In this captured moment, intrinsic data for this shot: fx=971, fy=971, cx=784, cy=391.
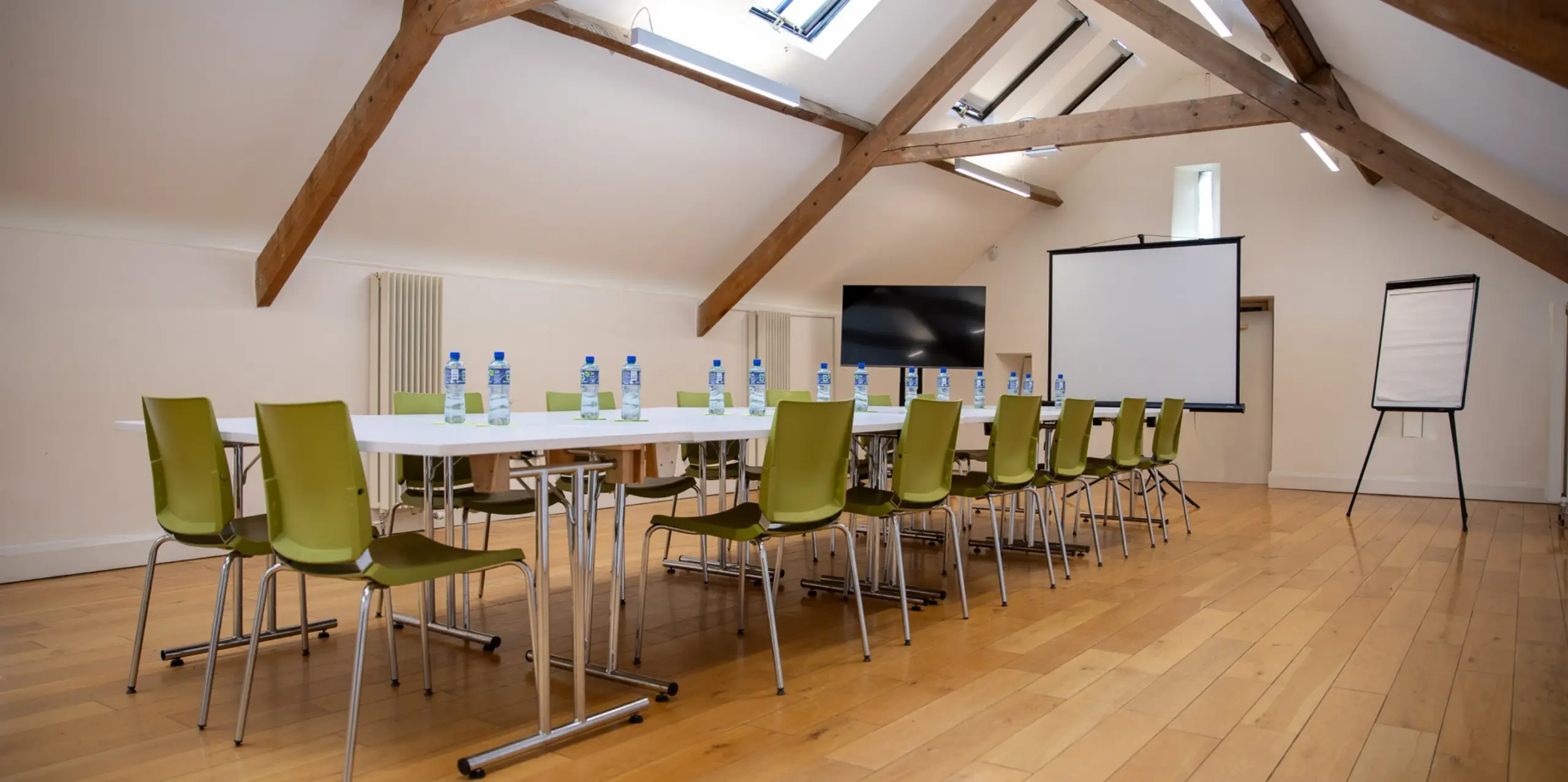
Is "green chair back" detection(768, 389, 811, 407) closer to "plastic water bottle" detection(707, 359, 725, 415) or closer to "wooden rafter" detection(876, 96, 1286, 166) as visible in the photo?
"plastic water bottle" detection(707, 359, 725, 415)

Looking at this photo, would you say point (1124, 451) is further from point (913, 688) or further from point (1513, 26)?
point (913, 688)

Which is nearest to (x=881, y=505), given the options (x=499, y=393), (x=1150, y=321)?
(x=499, y=393)

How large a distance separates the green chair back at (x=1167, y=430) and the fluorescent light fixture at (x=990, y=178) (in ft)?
8.56

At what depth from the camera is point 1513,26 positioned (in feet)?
9.43

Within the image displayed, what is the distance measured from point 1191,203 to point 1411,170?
345 centimetres

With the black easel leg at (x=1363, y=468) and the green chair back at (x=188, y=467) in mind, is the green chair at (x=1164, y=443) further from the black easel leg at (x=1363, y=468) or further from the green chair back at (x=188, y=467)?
the green chair back at (x=188, y=467)

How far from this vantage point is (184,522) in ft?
8.47

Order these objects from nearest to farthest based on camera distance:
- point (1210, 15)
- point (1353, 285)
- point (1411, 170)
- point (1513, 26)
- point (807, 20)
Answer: point (1513, 26), point (1210, 15), point (1411, 170), point (807, 20), point (1353, 285)

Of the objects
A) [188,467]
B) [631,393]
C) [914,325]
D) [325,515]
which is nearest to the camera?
[325,515]

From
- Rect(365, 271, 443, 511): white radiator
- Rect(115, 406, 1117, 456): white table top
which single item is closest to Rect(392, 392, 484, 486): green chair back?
Rect(115, 406, 1117, 456): white table top

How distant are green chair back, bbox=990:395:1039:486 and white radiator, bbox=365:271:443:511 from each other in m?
3.37

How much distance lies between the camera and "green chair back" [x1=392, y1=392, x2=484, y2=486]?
3725mm

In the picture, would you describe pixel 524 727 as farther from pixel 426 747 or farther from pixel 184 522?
pixel 184 522

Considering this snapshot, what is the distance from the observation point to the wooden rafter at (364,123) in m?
4.08
